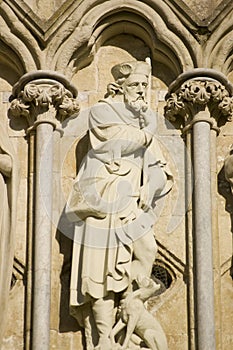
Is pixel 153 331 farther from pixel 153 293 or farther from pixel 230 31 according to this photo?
pixel 230 31

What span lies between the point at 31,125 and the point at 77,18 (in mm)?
868

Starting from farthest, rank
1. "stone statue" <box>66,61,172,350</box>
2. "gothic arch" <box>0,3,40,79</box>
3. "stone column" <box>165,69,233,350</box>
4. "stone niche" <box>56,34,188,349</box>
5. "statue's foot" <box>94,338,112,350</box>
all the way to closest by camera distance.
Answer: "gothic arch" <box>0,3,40,79</box> → "stone niche" <box>56,34,188,349</box> → "stone column" <box>165,69,233,350</box> → "stone statue" <box>66,61,172,350</box> → "statue's foot" <box>94,338,112,350</box>

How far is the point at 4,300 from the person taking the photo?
11812 mm

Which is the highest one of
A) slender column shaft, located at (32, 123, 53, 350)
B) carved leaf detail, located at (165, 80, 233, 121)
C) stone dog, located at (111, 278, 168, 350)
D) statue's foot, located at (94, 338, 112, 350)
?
carved leaf detail, located at (165, 80, 233, 121)

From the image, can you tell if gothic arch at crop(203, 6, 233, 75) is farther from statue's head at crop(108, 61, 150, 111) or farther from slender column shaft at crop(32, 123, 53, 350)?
slender column shaft at crop(32, 123, 53, 350)

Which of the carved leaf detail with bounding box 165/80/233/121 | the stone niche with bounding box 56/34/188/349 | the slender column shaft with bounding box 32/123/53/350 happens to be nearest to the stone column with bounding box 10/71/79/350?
the slender column shaft with bounding box 32/123/53/350

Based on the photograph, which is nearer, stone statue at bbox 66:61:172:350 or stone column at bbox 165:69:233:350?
stone statue at bbox 66:61:172:350

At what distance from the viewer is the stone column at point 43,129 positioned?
11.9 m

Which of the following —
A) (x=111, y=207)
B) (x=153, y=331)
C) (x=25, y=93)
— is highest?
(x=25, y=93)

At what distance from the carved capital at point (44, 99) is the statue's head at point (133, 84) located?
0.33m

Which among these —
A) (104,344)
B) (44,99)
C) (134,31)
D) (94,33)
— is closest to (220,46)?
(134,31)

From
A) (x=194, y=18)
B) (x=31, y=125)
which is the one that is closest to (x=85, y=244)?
(x=31, y=125)

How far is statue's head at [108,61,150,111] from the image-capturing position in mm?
12445

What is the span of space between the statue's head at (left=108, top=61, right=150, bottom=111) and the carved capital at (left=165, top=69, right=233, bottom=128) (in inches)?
9.5
